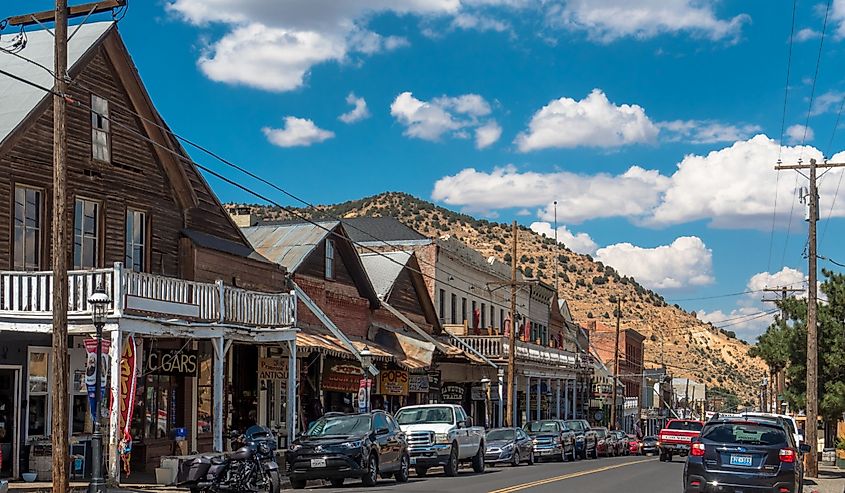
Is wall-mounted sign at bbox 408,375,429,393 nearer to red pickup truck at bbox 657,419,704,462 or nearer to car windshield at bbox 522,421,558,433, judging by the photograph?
car windshield at bbox 522,421,558,433

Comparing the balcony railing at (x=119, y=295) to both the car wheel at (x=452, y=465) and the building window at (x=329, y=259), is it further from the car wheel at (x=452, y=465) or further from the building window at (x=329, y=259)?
the building window at (x=329, y=259)

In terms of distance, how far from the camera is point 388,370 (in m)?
38.8

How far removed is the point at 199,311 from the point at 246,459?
19.1ft

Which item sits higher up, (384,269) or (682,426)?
(384,269)

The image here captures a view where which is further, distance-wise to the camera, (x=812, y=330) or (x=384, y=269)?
(x=384, y=269)

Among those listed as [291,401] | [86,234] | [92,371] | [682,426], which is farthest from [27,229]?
[682,426]

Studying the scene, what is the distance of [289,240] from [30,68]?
1304 centimetres

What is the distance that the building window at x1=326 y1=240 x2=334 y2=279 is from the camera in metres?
37.6

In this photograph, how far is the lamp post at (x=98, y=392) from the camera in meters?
19.2

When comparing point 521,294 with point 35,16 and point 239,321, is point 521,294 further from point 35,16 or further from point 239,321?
point 35,16

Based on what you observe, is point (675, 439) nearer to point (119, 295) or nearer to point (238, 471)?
point (238, 471)

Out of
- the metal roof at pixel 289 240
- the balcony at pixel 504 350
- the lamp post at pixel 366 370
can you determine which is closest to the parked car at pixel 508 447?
the lamp post at pixel 366 370

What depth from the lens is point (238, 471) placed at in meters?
19.1

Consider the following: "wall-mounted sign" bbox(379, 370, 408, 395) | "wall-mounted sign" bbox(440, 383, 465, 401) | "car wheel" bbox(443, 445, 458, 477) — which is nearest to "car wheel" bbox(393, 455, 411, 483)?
"car wheel" bbox(443, 445, 458, 477)
